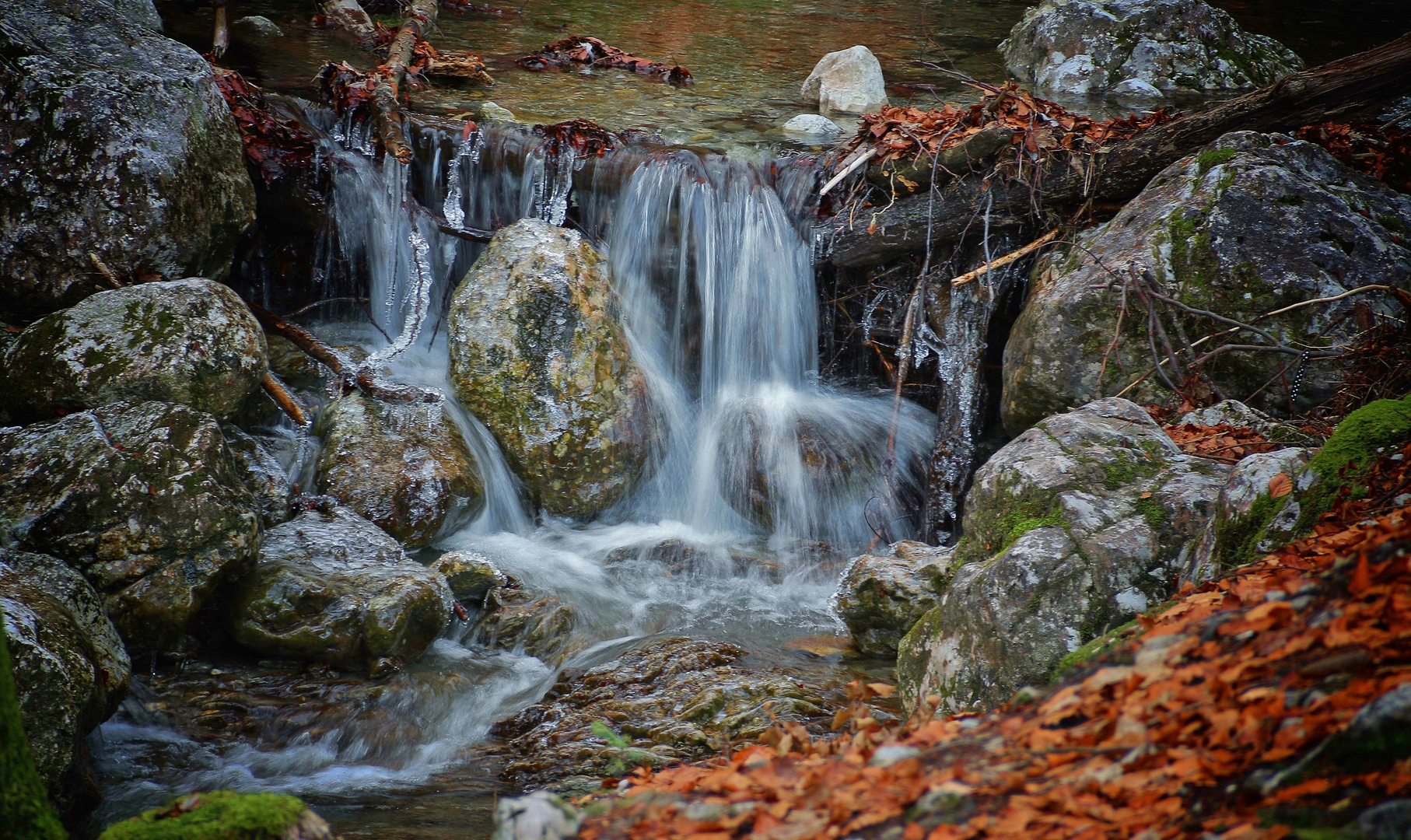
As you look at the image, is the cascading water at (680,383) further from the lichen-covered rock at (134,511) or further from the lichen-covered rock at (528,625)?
the lichen-covered rock at (134,511)

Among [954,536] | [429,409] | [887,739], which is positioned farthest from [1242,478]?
[429,409]

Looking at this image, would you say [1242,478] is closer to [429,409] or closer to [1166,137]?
[1166,137]

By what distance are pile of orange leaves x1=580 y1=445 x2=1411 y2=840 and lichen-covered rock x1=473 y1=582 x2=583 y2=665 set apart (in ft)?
10.1

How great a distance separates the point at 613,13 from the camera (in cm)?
1459

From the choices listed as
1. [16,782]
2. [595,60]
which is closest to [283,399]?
[16,782]

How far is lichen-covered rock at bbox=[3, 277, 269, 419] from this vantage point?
5160mm

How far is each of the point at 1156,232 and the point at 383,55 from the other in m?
9.79

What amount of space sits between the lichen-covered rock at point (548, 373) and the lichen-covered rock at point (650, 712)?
2.07m

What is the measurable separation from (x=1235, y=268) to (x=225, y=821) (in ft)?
20.5

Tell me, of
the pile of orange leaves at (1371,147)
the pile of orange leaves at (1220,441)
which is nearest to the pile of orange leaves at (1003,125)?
the pile of orange leaves at (1371,147)

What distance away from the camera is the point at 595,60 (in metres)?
11.7

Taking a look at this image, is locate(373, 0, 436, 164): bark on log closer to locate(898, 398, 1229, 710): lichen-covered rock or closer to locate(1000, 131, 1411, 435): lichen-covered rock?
locate(1000, 131, 1411, 435): lichen-covered rock

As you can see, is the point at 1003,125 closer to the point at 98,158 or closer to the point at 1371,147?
the point at 1371,147

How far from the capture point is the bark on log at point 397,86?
7.75m
